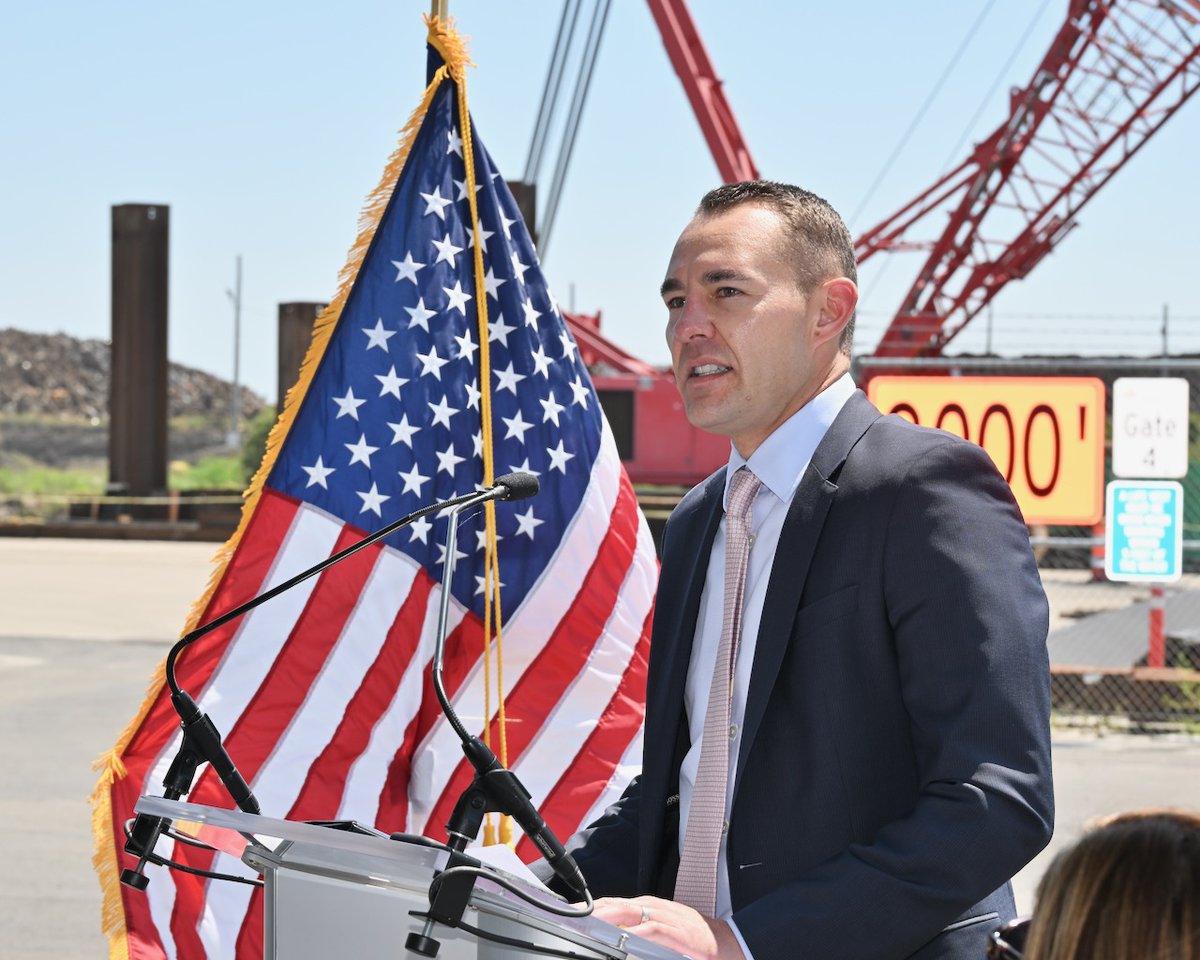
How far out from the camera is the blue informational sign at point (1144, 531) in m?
7.49

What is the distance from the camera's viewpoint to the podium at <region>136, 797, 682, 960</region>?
1.38 meters

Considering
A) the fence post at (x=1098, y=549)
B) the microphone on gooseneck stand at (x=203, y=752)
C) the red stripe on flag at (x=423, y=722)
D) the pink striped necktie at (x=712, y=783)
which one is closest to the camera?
the microphone on gooseneck stand at (x=203, y=752)

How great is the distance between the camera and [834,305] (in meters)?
1.95

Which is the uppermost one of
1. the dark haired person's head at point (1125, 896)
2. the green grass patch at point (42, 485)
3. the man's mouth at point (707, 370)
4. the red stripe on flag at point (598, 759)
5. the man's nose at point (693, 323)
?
the man's nose at point (693, 323)

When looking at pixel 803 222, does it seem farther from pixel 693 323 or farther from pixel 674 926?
pixel 674 926

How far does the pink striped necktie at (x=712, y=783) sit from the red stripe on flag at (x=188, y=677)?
1544mm

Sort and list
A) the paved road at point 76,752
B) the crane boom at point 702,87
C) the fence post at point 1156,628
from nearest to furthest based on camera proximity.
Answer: the paved road at point 76,752, the fence post at point 1156,628, the crane boom at point 702,87

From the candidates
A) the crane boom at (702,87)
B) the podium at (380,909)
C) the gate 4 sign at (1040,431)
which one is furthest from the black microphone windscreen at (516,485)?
the crane boom at (702,87)

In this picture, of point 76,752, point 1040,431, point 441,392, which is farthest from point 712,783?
point 76,752

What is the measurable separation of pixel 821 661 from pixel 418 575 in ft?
5.74

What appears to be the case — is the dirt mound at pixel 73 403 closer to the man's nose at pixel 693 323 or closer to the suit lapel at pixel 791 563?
the man's nose at pixel 693 323

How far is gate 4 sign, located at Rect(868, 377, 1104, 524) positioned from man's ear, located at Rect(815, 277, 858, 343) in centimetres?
544

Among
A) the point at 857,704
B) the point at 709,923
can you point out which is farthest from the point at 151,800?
the point at 857,704

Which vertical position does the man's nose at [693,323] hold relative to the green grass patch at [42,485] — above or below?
above
